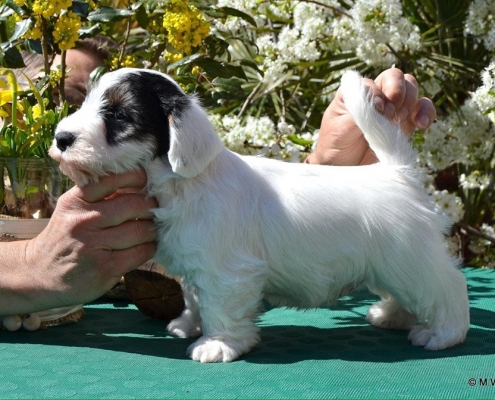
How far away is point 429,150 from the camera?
5445mm

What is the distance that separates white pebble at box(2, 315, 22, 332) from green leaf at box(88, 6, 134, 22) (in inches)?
58.2

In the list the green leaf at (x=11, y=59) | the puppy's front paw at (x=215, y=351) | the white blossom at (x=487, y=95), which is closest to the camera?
the puppy's front paw at (x=215, y=351)

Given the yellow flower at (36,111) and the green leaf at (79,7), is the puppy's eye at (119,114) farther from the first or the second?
the green leaf at (79,7)

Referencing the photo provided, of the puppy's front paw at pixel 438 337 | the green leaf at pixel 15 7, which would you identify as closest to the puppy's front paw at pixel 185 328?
the puppy's front paw at pixel 438 337

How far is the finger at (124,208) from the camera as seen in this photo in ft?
8.79

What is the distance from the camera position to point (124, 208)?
8.80ft

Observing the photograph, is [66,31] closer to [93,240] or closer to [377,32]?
[93,240]

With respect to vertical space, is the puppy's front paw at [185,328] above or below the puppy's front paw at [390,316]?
below

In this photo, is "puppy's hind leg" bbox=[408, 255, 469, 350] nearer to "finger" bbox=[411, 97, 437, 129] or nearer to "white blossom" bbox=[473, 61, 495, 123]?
"finger" bbox=[411, 97, 437, 129]

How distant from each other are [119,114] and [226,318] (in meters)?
0.82

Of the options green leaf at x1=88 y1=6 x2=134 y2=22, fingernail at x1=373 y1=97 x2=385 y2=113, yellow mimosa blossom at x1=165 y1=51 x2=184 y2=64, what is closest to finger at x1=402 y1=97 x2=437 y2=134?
fingernail at x1=373 y1=97 x2=385 y2=113

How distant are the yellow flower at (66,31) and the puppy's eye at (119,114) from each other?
3.20 feet

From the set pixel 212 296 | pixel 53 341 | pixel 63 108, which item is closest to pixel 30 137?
pixel 63 108

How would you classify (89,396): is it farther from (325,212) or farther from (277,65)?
(277,65)
